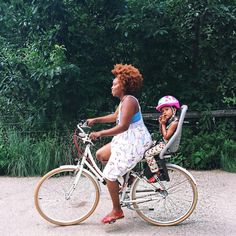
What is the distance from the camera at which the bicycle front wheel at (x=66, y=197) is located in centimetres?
466

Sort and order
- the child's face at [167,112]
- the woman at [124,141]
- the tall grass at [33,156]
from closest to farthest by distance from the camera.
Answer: the woman at [124,141], the child's face at [167,112], the tall grass at [33,156]

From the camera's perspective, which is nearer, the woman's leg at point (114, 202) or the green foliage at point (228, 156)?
the woman's leg at point (114, 202)

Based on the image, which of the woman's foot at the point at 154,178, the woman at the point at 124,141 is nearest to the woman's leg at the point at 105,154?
the woman at the point at 124,141

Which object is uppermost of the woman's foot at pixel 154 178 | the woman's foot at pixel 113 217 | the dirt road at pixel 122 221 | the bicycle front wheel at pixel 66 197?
the woman's foot at pixel 154 178

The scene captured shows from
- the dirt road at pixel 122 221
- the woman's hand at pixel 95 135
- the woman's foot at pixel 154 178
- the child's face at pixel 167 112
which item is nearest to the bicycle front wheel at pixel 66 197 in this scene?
the dirt road at pixel 122 221

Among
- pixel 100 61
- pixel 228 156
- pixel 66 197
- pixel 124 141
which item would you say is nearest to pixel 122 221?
pixel 66 197

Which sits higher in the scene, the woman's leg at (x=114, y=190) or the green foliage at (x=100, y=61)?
the green foliage at (x=100, y=61)

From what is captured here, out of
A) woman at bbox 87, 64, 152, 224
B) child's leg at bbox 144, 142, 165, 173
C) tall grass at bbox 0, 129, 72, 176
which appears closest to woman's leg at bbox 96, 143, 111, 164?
woman at bbox 87, 64, 152, 224

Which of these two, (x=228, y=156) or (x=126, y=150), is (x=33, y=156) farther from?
(x=228, y=156)

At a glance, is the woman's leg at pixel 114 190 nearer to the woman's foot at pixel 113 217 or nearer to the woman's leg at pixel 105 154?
the woman's foot at pixel 113 217

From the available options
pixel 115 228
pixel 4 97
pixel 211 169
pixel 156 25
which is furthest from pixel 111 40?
pixel 115 228

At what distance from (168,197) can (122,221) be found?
58 cm

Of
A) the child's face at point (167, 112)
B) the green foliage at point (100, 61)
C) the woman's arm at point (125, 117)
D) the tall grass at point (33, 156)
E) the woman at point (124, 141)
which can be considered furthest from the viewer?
the green foliage at point (100, 61)

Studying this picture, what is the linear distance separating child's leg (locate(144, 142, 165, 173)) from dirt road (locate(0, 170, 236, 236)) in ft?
2.19
